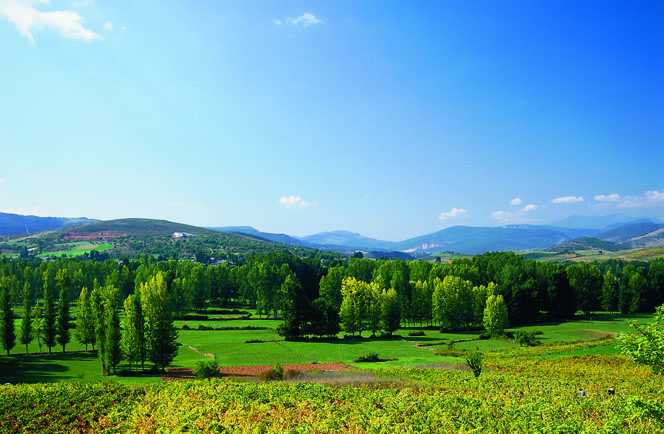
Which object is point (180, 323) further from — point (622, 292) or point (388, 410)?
point (622, 292)

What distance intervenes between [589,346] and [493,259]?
72747 mm

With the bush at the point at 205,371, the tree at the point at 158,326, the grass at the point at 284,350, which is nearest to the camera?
the bush at the point at 205,371

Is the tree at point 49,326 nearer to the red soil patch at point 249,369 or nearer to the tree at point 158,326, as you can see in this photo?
the tree at point 158,326

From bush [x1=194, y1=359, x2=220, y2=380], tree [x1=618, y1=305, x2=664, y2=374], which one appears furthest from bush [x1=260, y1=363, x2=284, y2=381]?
tree [x1=618, y1=305, x2=664, y2=374]

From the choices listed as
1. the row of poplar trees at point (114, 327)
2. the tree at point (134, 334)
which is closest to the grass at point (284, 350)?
the row of poplar trees at point (114, 327)

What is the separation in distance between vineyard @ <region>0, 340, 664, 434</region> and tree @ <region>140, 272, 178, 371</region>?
66.9ft

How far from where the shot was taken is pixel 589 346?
53.8 meters

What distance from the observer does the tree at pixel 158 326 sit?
4575 centimetres

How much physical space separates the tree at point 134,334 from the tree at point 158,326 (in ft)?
2.47

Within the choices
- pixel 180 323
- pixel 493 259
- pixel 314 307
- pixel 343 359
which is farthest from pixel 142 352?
pixel 493 259

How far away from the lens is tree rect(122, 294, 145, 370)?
148ft

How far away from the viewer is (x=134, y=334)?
45.5 metres

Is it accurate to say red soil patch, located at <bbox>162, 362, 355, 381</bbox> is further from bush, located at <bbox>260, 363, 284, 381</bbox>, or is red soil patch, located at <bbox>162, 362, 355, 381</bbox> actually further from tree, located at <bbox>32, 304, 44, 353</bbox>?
tree, located at <bbox>32, 304, 44, 353</bbox>

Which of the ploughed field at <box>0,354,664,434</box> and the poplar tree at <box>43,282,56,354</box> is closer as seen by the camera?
the ploughed field at <box>0,354,664,434</box>
